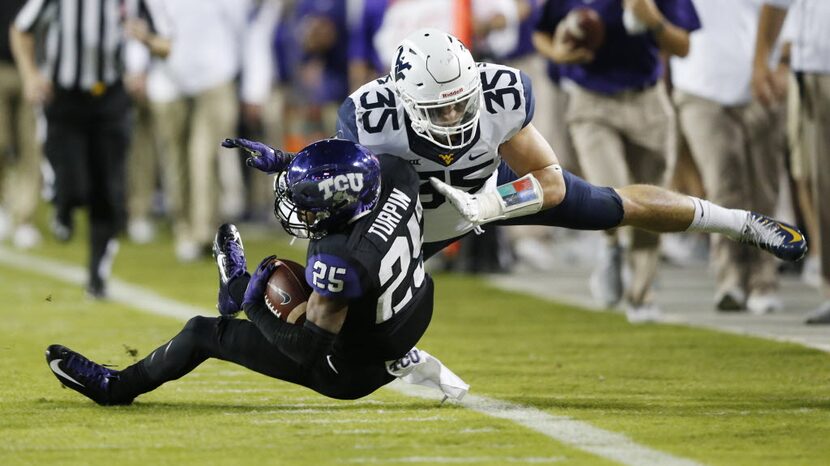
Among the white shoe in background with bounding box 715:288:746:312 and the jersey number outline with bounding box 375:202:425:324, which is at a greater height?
the jersey number outline with bounding box 375:202:425:324

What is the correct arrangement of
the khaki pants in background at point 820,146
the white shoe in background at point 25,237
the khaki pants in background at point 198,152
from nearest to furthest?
the khaki pants in background at point 820,146 < the khaki pants in background at point 198,152 < the white shoe in background at point 25,237

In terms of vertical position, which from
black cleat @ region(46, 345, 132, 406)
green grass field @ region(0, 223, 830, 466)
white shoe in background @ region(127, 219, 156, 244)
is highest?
black cleat @ region(46, 345, 132, 406)

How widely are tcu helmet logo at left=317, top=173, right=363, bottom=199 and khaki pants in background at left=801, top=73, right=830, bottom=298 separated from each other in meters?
3.80

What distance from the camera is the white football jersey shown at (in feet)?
18.3

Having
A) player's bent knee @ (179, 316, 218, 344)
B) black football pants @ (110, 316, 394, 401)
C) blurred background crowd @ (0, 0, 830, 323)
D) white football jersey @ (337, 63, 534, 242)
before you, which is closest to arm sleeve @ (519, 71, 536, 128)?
white football jersey @ (337, 63, 534, 242)

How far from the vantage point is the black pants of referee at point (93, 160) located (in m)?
9.22

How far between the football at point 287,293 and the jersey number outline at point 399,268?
265 millimetres

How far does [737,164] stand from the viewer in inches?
343

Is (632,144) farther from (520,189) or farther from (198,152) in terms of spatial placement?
(198,152)

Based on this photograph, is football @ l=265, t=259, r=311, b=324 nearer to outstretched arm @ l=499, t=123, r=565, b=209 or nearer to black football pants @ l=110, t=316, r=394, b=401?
black football pants @ l=110, t=316, r=394, b=401

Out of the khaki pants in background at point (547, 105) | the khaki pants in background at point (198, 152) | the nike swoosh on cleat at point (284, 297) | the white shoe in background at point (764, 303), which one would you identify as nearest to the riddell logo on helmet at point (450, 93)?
the nike swoosh on cleat at point (284, 297)

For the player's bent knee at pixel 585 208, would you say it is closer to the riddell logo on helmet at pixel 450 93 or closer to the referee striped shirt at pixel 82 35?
the riddell logo on helmet at pixel 450 93

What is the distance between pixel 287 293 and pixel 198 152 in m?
7.10

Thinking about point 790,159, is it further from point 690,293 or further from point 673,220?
point 673,220
